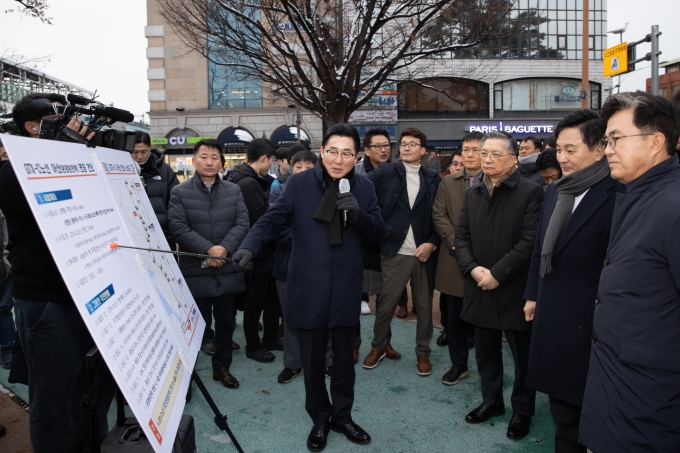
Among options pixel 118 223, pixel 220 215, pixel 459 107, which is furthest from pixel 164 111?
pixel 118 223

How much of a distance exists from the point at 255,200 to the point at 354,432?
2.48 m

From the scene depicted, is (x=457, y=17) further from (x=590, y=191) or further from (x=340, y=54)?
(x=590, y=191)

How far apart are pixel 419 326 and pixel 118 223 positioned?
3.07 metres

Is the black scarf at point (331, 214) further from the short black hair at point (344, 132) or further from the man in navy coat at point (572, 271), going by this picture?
the man in navy coat at point (572, 271)

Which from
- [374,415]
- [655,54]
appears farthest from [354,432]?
[655,54]

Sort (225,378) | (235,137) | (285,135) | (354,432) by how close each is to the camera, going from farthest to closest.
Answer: (235,137)
(285,135)
(225,378)
(354,432)

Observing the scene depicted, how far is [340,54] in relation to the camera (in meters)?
9.23

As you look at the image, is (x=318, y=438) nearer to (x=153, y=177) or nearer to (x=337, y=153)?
(x=337, y=153)

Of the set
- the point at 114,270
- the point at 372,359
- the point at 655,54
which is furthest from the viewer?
the point at 655,54

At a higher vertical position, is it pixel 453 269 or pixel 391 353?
pixel 453 269

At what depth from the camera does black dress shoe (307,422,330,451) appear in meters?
3.12

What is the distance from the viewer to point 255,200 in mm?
4824

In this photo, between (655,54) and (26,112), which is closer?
(26,112)

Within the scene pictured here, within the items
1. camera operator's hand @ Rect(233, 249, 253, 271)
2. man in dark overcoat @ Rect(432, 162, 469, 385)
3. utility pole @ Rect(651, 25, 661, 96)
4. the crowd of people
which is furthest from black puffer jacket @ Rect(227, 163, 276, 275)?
utility pole @ Rect(651, 25, 661, 96)
